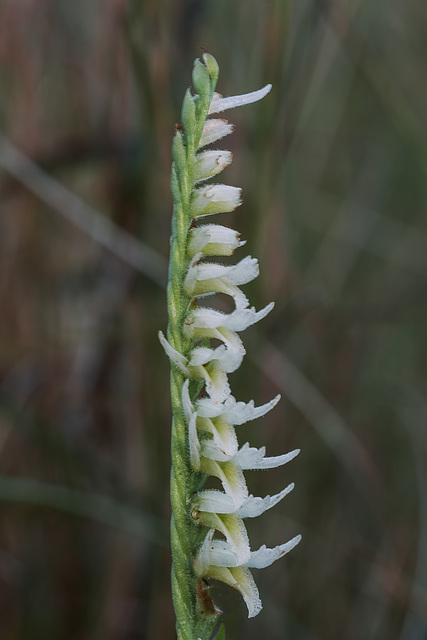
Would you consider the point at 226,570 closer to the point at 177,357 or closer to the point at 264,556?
the point at 264,556

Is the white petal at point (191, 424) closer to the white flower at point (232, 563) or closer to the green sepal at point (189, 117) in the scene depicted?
the white flower at point (232, 563)

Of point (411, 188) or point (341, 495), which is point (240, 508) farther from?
point (411, 188)

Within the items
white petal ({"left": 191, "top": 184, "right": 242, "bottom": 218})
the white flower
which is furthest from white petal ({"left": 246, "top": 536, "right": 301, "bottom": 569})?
white petal ({"left": 191, "top": 184, "right": 242, "bottom": 218})

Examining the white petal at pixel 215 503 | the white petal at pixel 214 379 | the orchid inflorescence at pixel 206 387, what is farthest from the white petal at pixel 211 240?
the white petal at pixel 215 503

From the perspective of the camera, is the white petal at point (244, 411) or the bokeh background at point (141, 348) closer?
the white petal at point (244, 411)

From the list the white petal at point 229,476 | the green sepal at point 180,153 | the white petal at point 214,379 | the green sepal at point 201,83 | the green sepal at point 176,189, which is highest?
the green sepal at point 201,83

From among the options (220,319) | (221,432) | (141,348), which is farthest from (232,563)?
(141,348)

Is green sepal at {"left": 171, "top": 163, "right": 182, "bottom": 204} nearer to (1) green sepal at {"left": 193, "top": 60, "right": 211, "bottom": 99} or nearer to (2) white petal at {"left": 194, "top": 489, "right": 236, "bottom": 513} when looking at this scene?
(1) green sepal at {"left": 193, "top": 60, "right": 211, "bottom": 99}
